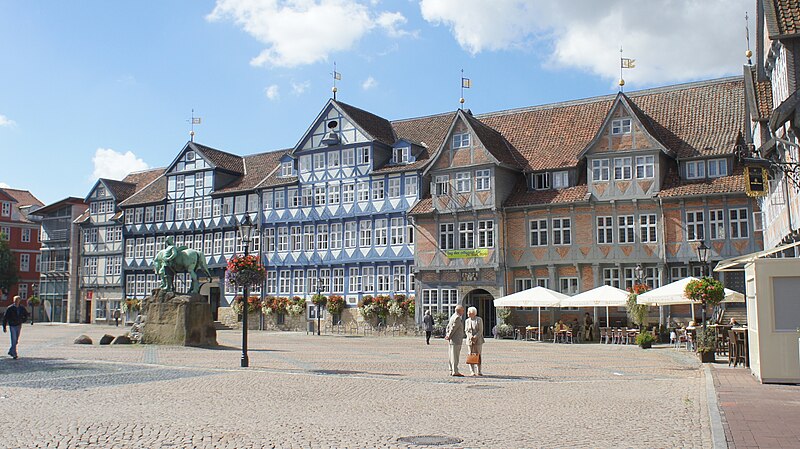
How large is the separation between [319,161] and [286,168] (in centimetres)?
361

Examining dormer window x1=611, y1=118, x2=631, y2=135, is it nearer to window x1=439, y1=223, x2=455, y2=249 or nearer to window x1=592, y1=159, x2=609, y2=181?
window x1=592, y1=159, x2=609, y2=181

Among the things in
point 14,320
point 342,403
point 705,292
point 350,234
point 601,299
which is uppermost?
point 350,234

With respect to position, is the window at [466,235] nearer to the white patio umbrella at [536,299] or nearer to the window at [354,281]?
the white patio umbrella at [536,299]

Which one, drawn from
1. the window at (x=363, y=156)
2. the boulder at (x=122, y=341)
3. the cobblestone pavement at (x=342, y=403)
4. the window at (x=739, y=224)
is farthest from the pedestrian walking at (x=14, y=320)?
the window at (x=739, y=224)

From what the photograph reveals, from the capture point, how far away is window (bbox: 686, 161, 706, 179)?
39.2 m

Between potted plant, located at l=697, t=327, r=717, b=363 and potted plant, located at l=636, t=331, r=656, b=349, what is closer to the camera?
potted plant, located at l=697, t=327, r=717, b=363

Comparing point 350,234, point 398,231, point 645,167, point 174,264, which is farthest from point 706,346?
point 350,234

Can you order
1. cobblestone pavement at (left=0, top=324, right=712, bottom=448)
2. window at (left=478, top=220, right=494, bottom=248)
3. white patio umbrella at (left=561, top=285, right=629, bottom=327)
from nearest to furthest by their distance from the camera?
cobblestone pavement at (left=0, top=324, right=712, bottom=448)
white patio umbrella at (left=561, top=285, right=629, bottom=327)
window at (left=478, top=220, right=494, bottom=248)

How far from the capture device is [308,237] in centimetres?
5250

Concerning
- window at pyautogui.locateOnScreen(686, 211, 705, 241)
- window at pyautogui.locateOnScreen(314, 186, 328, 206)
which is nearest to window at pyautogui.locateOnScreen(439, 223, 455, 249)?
window at pyautogui.locateOnScreen(314, 186, 328, 206)

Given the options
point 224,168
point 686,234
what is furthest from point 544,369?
→ point 224,168

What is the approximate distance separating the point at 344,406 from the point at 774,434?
6.62 m

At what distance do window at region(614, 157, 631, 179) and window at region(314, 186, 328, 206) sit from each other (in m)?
19.4

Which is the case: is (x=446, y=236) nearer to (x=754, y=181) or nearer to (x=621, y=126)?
(x=621, y=126)
